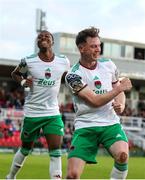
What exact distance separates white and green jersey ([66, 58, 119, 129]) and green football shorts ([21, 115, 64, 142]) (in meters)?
2.54

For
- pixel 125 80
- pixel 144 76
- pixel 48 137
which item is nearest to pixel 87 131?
pixel 125 80

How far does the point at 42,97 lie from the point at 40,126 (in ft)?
1.58

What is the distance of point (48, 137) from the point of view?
10.9 m

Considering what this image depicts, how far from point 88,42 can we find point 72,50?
44.9 meters

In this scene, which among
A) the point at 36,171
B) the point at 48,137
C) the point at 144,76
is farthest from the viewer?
the point at 144,76

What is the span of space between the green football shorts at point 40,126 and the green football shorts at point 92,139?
2.58 metres

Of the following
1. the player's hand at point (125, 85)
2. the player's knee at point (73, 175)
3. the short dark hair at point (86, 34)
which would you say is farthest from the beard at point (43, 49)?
the player's knee at point (73, 175)

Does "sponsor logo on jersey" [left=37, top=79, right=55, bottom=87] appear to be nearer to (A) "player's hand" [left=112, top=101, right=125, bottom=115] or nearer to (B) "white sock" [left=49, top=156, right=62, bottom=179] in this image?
(B) "white sock" [left=49, top=156, right=62, bottom=179]

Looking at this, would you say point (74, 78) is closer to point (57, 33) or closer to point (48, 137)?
point (48, 137)

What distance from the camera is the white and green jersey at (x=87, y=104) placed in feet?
27.4

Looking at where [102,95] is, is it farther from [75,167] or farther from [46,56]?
[46,56]

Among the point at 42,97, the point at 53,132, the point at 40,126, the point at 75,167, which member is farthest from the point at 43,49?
the point at 75,167

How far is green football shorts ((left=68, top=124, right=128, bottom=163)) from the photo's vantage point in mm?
8195

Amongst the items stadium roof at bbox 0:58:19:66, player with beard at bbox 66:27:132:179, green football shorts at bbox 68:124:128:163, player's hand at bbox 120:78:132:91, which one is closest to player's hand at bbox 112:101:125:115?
player with beard at bbox 66:27:132:179
